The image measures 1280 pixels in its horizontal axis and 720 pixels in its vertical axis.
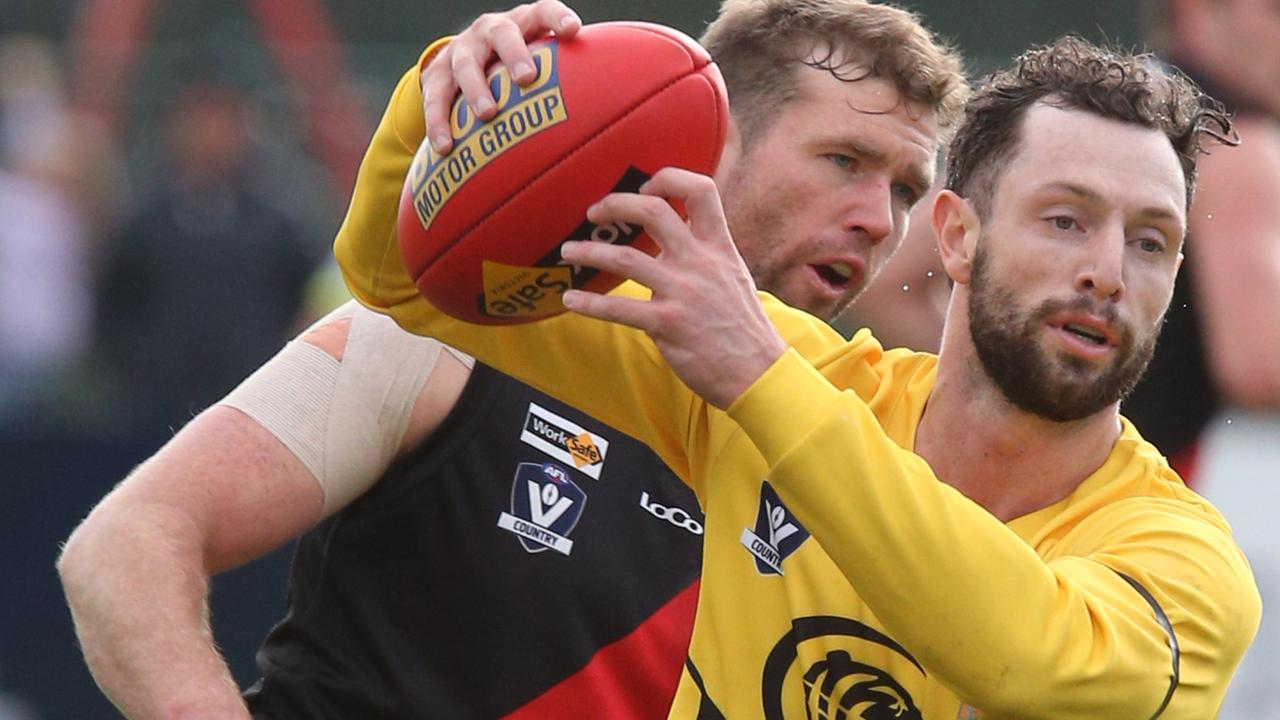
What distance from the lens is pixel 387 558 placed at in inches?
136

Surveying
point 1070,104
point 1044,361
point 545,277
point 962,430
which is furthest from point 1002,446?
point 545,277

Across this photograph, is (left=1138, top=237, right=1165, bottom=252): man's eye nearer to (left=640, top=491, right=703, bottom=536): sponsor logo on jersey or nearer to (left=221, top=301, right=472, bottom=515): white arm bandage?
(left=640, top=491, right=703, bottom=536): sponsor logo on jersey

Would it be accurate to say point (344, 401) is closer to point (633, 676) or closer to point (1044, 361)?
point (633, 676)

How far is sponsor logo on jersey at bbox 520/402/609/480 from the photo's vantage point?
349 cm

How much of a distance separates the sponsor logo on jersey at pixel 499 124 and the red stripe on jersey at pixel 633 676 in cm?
97

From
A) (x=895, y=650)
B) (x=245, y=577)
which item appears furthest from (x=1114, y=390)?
(x=245, y=577)

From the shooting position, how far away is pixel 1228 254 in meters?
4.62

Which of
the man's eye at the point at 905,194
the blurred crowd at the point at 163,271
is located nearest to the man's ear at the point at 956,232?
the man's eye at the point at 905,194

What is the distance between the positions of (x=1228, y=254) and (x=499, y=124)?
248 cm

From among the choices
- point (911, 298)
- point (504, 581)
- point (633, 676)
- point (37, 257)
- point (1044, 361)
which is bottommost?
point (37, 257)

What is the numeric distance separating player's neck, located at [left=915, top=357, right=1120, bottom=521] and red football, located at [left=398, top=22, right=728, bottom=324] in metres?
0.55

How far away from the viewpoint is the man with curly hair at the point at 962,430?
95.2 inches

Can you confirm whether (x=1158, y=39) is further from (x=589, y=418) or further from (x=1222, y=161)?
(x=589, y=418)

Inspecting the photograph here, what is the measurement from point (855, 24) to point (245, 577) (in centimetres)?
456
